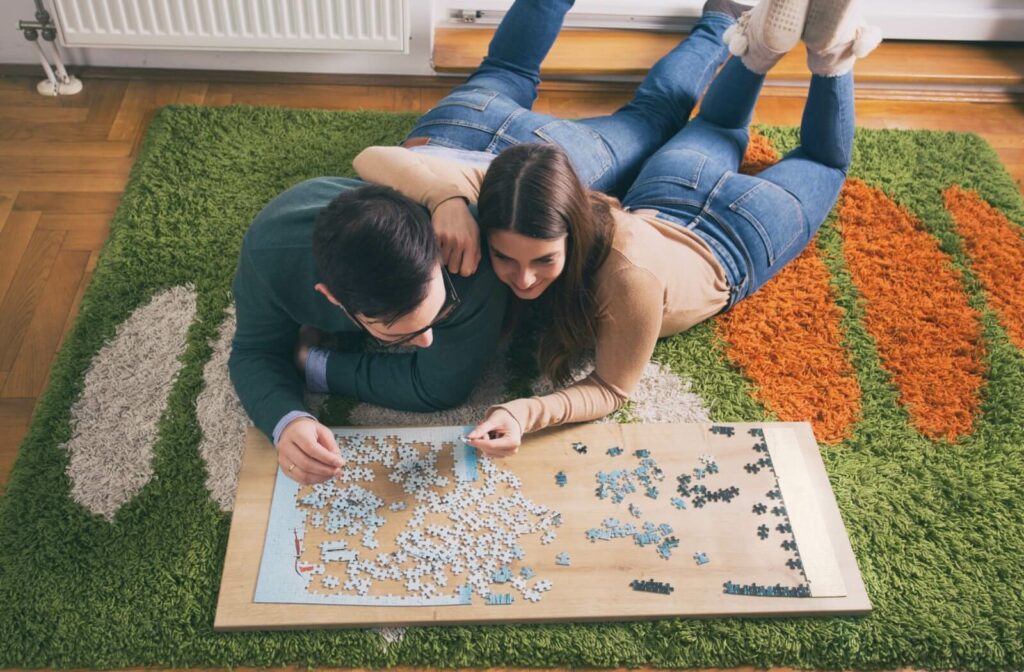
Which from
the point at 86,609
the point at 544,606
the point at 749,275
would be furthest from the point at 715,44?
the point at 86,609

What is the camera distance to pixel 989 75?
3.06 metres

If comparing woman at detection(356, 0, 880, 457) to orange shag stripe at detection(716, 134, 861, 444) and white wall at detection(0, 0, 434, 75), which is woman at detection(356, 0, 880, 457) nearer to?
orange shag stripe at detection(716, 134, 861, 444)

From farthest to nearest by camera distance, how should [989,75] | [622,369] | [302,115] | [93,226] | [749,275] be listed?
1. [989,75]
2. [302,115]
3. [93,226]
4. [749,275]
5. [622,369]

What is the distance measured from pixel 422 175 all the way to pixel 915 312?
56.0 inches

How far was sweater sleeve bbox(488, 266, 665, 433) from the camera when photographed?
1.83m

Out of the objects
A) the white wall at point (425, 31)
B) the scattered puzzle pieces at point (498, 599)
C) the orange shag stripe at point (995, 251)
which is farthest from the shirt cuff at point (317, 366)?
the orange shag stripe at point (995, 251)

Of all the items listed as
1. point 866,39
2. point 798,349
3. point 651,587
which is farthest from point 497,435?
point 866,39

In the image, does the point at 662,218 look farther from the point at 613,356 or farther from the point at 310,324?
the point at 310,324

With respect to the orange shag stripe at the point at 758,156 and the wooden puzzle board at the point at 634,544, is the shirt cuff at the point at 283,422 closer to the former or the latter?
the wooden puzzle board at the point at 634,544

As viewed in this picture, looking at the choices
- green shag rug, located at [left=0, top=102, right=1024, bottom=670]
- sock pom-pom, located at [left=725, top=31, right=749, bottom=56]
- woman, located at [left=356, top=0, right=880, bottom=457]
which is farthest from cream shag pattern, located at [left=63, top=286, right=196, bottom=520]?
sock pom-pom, located at [left=725, top=31, right=749, bottom=56]

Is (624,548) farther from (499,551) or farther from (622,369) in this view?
(622,369)

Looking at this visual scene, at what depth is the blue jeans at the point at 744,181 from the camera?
7.23 ft

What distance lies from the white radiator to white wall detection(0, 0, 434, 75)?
123mm

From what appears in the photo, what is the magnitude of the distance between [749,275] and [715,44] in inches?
31.6
